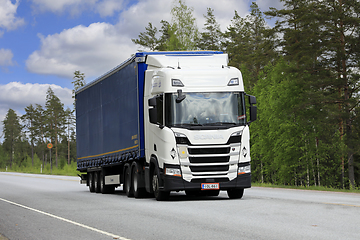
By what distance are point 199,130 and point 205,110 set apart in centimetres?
71

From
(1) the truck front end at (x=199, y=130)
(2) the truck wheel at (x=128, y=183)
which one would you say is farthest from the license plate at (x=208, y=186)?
(2) the truck wheel at (x=128, y=183)

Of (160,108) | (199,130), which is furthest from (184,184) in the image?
(160,108)

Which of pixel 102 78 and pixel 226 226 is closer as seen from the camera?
pixel 226 226

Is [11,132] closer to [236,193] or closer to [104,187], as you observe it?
[104,187]

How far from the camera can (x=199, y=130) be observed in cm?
1399

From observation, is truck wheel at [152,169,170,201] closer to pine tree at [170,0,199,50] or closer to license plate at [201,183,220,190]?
license plate at [201,183,220,190]

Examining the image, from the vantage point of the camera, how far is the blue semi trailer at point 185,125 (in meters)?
14.0

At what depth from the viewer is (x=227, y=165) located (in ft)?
46.3

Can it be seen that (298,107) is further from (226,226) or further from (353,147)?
(226,226)

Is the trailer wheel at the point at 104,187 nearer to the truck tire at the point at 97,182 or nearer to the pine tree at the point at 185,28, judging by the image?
the truck tire at the point at 97,182

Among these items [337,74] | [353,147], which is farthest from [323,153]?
[337,74]

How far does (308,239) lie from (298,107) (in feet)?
85.6

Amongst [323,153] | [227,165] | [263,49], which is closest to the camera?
[227,165]

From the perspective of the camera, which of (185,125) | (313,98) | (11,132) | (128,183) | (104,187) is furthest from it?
(11,132)
